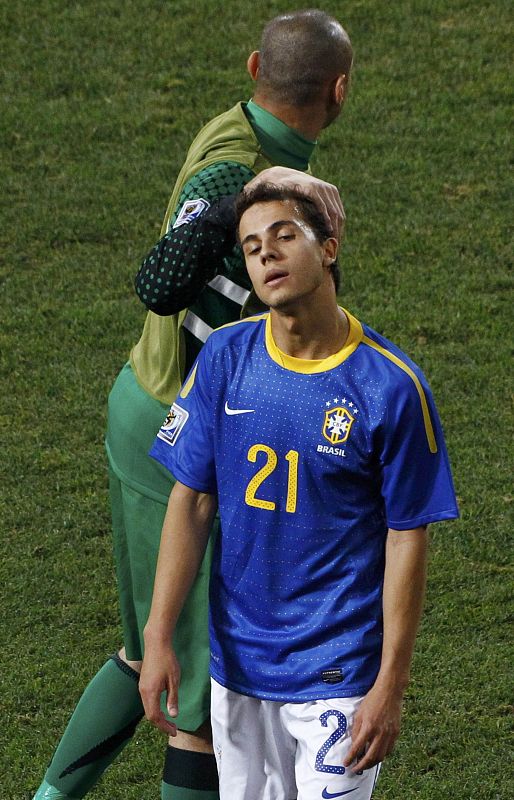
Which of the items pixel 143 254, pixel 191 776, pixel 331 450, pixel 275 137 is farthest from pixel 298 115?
pixel 143 254

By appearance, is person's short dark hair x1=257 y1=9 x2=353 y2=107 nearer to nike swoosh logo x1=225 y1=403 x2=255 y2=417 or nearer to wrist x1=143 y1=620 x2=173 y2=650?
nike swoosh logo x1=225 y1=403 x2=255 y2=417

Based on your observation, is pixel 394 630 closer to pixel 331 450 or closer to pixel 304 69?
pixel 331 450

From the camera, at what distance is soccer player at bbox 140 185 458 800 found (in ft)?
9.86

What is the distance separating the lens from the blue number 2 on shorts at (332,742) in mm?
3078

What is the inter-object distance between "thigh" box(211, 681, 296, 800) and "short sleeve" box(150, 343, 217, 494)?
0.48 meters

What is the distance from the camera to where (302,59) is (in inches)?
138

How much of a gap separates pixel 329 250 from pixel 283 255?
0.12 metres

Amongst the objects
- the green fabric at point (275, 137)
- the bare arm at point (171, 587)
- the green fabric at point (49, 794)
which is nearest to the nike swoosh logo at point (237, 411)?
the bare arm at point (171, 587)

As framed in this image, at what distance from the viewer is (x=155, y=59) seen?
981 centimetres

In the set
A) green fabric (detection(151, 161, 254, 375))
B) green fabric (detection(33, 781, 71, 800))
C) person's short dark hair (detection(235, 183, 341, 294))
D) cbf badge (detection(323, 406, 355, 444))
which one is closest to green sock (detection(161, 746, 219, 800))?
green fabric (detection(33, 781, 71, 800))

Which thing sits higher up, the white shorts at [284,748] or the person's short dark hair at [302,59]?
the person's short dark hair at [302,59]

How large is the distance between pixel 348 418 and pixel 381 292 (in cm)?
451

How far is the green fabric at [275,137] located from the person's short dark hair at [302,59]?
57mm

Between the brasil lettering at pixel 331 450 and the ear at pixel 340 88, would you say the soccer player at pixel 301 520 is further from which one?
the ear at pixel 340 88
